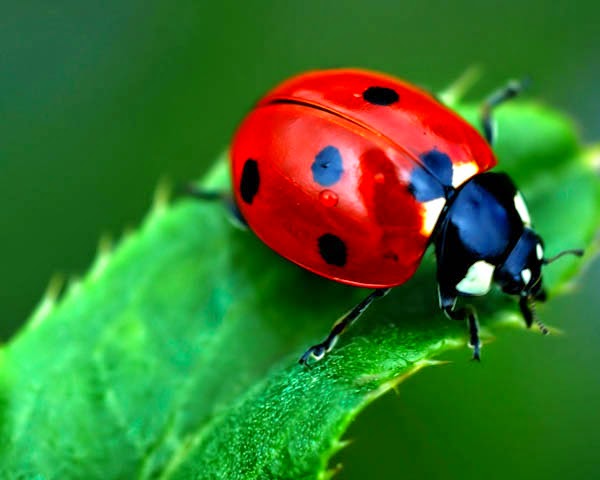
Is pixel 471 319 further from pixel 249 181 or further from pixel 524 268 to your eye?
pixel 249 181

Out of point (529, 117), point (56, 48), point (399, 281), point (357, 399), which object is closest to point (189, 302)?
point (399, 281)

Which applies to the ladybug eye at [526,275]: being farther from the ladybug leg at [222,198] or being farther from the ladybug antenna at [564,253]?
the ladybug leg at [222,198]

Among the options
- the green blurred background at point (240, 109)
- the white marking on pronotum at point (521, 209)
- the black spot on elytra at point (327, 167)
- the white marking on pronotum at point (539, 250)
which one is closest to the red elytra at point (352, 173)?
the black spot on elytra at point (327, 167)

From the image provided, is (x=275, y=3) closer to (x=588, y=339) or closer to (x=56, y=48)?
(x=56, y=48)

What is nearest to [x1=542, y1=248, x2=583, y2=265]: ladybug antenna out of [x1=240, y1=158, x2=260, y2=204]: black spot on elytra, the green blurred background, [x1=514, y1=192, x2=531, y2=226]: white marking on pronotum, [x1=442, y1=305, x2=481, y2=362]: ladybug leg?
[x1=514, y1=192, x2=531, y2=226]: white marking on pronotum

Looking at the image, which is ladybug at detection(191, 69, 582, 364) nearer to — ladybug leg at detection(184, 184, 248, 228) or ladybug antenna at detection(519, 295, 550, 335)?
ladybug antenna at detection(519, 295, 550, 335)

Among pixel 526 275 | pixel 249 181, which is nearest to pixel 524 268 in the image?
pixel 526 275
